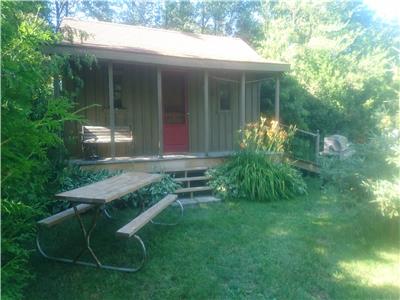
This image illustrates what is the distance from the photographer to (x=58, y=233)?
480 centimetres

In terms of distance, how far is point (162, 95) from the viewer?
932 cm

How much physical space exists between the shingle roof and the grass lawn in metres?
4.16

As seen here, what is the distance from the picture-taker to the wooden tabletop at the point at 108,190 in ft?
11.6

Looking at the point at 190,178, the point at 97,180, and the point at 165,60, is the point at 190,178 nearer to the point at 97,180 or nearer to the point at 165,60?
the point at 97,180

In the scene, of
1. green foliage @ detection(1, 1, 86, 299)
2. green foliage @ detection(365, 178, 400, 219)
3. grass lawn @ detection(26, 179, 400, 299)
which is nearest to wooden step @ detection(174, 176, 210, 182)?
grass lawn @ detection(26, 179, 400, 299)

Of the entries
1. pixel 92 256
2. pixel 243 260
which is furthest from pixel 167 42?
pixel 243 260

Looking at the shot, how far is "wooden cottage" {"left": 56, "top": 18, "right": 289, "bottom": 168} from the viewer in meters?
7.63

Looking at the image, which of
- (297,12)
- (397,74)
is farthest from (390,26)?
(397,74)

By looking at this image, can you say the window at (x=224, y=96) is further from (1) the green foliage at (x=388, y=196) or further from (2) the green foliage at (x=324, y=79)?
(1) the green foliage at (x=388, y=196)

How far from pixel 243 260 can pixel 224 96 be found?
6.90 m

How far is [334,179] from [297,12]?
16.0 meters

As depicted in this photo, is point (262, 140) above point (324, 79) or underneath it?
underneath

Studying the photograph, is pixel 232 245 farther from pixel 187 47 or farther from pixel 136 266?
pixel 187 47

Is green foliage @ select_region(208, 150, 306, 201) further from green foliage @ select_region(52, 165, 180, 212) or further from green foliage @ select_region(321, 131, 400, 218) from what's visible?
green foliage @ select_region(321, 131, 400, 218)
